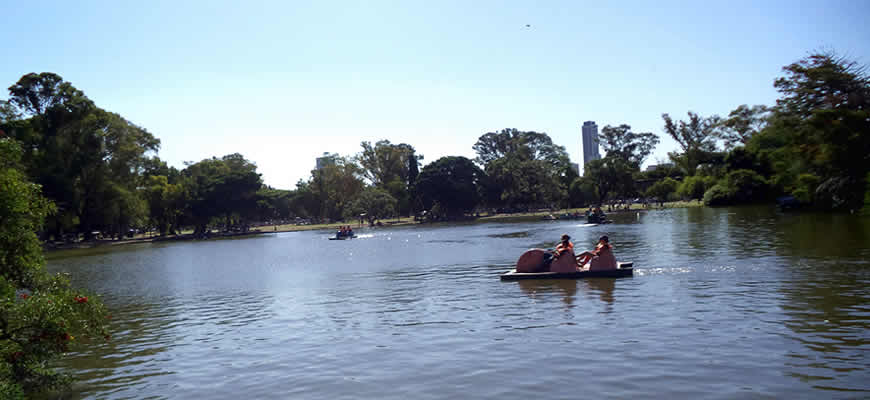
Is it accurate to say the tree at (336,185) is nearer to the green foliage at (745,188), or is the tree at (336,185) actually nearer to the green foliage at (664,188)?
the green foliage at (664,188)

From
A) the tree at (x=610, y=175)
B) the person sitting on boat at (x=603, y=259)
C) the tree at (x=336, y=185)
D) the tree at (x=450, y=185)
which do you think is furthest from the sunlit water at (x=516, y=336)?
the tree at (x=336, y=185)

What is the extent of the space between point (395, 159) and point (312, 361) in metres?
115

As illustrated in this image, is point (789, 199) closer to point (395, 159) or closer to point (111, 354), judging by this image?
point (111, 354)

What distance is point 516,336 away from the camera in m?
12.3

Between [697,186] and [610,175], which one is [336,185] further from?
[697,186]

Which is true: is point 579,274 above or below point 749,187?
below

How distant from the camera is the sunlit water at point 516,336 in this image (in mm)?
9047

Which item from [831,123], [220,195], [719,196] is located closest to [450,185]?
[220,195]

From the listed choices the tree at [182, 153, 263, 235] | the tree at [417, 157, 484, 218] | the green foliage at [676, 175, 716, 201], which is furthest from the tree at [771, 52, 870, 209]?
the tree at [182, 153, 263, 235]

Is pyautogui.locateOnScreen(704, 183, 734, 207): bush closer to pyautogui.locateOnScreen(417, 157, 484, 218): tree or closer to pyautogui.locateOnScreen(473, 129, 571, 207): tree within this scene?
pyautogui.locateOnScreen(473, 129, 571, 207): tree

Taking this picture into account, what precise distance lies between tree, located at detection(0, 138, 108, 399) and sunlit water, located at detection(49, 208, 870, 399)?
5.21 feet

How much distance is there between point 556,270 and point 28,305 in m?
15.4

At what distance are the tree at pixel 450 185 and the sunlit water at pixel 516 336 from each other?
7529 cm

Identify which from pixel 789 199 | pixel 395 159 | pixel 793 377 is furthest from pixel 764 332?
pixel 395 159
